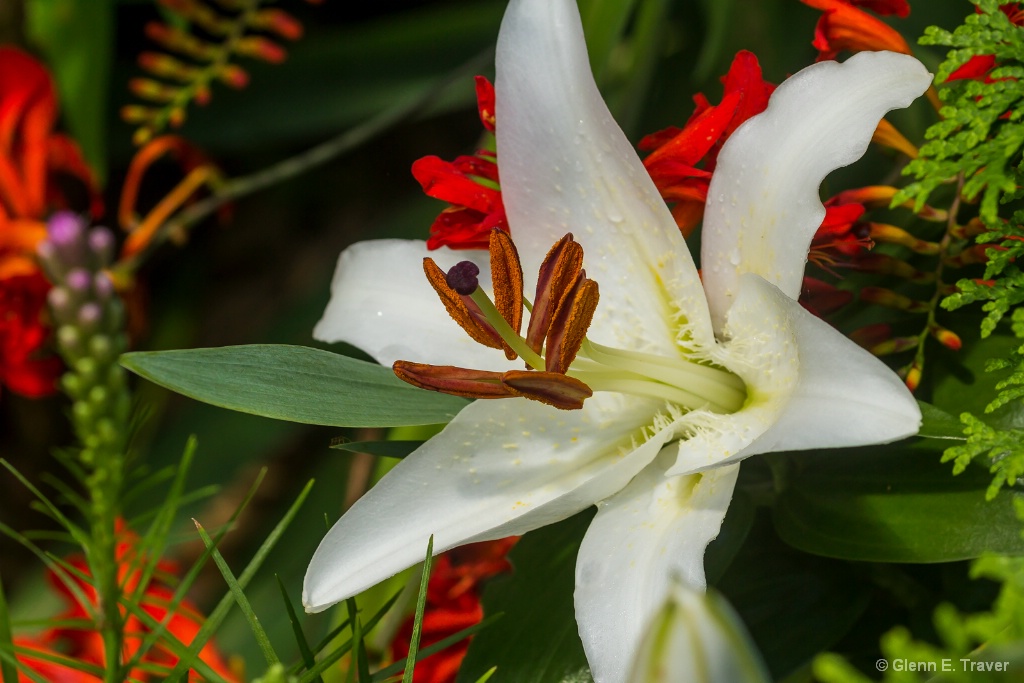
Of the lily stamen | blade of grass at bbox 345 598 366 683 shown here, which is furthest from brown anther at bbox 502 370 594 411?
blade of grass at bbox 345 598 366 683

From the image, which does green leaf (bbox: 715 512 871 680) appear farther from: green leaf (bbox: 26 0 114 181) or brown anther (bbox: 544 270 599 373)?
green leaf (bbox: 26 0 114 181)

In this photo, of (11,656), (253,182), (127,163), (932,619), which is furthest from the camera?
(127,163)

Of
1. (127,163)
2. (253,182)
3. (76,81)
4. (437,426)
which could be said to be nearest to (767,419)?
(437,426)

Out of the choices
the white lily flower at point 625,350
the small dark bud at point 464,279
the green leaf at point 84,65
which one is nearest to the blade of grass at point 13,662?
the white lily flower at point 625,350

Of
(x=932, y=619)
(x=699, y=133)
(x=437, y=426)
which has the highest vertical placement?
(x=699, y=133)

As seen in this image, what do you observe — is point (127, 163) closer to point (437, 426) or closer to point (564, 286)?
point (437, 426)

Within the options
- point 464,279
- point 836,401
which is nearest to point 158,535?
point 464,279
